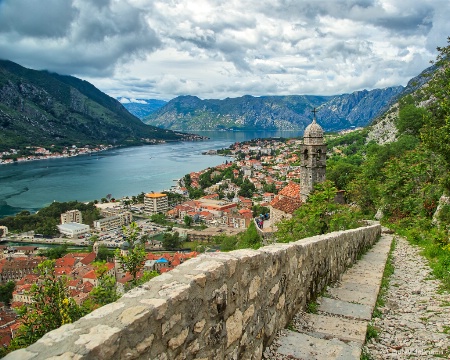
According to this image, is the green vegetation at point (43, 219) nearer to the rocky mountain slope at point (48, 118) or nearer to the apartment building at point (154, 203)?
the apartment building at point (154, 203)

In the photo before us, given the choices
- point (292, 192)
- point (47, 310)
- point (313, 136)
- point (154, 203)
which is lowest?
point (154, 203)

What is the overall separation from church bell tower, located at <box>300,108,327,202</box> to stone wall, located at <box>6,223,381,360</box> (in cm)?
2285

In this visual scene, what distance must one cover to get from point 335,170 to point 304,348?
27241mm

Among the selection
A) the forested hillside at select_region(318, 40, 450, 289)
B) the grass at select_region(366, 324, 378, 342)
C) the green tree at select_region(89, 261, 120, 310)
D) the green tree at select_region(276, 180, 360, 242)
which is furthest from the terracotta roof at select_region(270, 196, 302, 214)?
the grass at select_region(366, 324, 378, 342)

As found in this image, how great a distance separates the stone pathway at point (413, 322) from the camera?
11.1 ft

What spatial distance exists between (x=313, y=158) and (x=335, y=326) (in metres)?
23.4

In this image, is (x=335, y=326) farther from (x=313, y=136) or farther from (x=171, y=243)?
(x=171, y=243)

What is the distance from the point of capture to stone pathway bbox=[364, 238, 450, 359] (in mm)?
3375

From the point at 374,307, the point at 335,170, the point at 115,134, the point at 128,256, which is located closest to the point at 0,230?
the point at 335,170

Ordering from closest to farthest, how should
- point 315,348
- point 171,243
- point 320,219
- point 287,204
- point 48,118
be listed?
1. point 315,348
2. point 320,219
3. point 287,204
4. point 171,243
5. point 48,118

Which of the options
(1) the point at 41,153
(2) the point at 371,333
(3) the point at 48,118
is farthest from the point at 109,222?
(3) the point at 48,118

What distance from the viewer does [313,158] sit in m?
26.3

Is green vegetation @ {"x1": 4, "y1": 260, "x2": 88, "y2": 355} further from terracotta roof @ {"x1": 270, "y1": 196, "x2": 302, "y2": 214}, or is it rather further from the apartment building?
the apartment building

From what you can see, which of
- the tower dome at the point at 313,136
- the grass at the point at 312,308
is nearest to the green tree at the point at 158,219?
the tower dome at the point at 313,136
